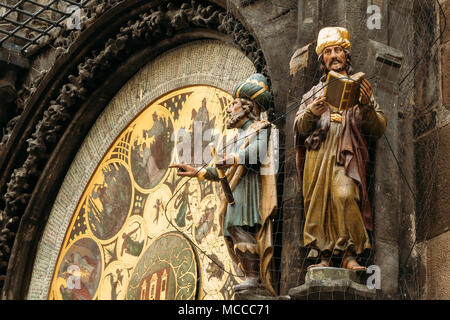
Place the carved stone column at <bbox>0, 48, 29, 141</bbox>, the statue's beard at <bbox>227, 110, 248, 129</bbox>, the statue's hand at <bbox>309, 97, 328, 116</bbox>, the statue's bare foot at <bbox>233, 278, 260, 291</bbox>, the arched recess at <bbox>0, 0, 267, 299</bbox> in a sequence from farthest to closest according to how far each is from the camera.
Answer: the carved stone column at <bbox>0, 48, 29, 141</bbox> < the arched recess at <bbox>0, 0, 267, 299</bbox> < the statue's beard at <bbox>227, 110, 248, 129</bbox> < the statue's bare foot at <bbox>233, 278, 260, 291</bbox> < the statue's hand at <bbox>309, 97, 328, 116</bbox>

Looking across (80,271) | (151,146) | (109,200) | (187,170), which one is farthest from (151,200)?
(187,170)

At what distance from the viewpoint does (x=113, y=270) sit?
10.9m

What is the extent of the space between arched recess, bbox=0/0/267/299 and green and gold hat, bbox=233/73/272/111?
2553 millimetres

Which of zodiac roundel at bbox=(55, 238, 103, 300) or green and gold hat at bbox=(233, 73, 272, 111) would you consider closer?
green and gold hat at bbox=(233, 73, 272, 111)

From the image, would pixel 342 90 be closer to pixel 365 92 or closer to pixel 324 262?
pixel 365 92

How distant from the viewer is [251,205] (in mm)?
8281

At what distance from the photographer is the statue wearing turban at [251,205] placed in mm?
8188

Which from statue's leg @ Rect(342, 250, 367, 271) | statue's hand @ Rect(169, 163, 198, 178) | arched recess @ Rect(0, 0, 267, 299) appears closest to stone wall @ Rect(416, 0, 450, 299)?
statue's leg @ Rect(342, 250, 367, 271)

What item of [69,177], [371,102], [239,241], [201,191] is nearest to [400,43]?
[371,102]

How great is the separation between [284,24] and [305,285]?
95.2 inches

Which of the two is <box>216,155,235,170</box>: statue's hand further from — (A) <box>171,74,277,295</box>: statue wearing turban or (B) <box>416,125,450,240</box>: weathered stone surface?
(B) <box>416,125,450,240</box>: weathered stone surface

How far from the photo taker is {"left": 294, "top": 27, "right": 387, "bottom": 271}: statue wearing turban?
756cm

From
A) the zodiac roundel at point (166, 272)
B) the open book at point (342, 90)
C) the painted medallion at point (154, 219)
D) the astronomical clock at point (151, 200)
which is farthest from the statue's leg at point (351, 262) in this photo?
the zodiac roundel at point (166, 272)

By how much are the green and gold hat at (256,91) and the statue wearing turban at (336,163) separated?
60 cm
